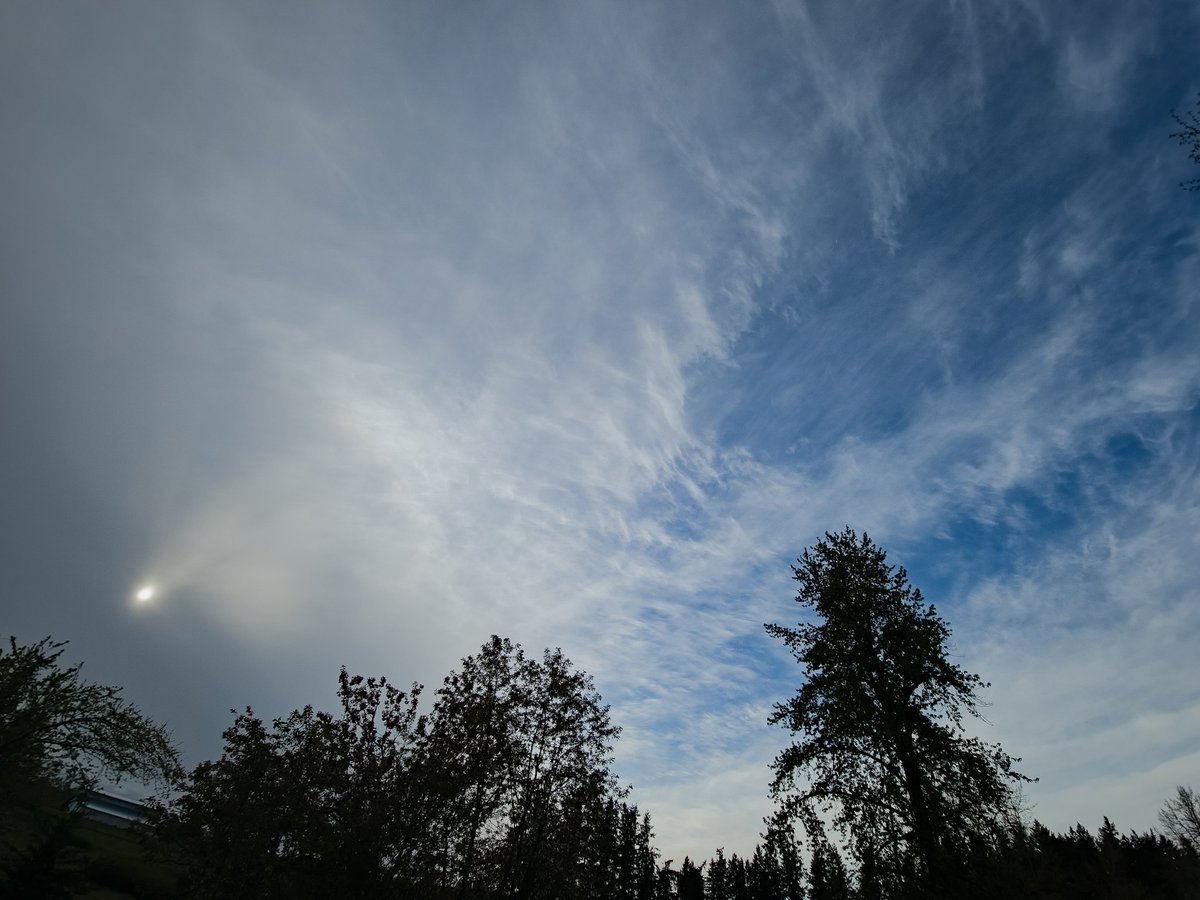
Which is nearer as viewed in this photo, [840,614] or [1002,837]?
[1002,837]

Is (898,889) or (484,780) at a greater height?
(484,780)

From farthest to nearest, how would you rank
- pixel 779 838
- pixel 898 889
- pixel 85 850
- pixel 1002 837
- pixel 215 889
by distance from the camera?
1. pixel 85 850
2. pixel 215 889
3. pixel 779 838
4. pixel 1002 837
5. pixel 898 889

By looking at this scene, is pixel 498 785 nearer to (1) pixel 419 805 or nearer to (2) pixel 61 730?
(1) pixel 419 805

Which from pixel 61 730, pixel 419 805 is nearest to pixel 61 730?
pixel 61 730

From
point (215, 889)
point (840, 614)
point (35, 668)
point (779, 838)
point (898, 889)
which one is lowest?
point (215, 889)

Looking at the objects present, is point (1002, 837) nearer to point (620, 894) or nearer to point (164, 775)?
point (164, 775)

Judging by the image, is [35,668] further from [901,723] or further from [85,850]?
[901,723]

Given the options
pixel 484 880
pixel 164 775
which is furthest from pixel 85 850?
pixel 484 880

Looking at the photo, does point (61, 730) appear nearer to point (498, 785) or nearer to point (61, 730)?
point (61, 730)

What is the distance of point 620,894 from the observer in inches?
→ 2736

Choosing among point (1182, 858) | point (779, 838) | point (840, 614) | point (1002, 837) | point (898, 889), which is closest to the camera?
point (898, 889)

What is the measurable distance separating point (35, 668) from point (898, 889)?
30.0 m

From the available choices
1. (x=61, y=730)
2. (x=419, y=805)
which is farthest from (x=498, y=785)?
(x=61, y=730)

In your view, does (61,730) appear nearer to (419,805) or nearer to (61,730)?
Result: (61,730)
